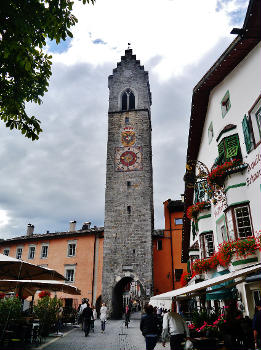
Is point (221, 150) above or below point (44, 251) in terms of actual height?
above

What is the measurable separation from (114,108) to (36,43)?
30755 mm

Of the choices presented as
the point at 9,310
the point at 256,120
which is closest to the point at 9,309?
the point at 9,310

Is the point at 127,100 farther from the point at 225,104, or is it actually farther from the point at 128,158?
the point at 225,104

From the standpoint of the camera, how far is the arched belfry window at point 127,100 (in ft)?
120

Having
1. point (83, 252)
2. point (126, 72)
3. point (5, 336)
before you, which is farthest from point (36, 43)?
point (126, 72)

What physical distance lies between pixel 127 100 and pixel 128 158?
8.10 m

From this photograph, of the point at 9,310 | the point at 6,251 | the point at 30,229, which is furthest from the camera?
the point at 30,229

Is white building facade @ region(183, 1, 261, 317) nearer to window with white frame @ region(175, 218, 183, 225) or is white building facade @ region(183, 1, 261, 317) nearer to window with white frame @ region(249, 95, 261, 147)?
window with white frame @ region(249, 95, 261, 147)

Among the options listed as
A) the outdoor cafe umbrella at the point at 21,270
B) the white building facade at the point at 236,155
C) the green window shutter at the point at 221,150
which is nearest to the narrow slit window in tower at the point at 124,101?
the white building facade at the point at 236,155

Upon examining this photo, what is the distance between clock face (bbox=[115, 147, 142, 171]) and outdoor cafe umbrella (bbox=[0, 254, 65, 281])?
66.9 ft

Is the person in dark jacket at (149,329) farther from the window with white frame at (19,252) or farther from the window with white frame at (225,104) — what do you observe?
the window with white frame at (19,252)

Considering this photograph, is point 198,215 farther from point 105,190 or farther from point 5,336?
point 105,190

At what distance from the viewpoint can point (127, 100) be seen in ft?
121

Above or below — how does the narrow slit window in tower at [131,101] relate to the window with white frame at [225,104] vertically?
above
